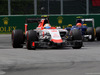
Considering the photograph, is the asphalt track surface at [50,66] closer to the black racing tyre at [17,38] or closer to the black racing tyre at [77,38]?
the black racing tyre at [77,38]

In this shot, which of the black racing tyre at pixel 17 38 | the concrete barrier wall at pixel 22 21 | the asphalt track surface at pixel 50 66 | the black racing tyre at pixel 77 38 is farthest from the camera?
the concrete barrier wall at pixel 22 21

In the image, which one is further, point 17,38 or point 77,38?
point 17,38

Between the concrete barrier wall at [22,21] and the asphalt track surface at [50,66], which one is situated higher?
the concrete barrier wall at [22,21]

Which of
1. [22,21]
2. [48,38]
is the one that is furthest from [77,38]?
[22,21]

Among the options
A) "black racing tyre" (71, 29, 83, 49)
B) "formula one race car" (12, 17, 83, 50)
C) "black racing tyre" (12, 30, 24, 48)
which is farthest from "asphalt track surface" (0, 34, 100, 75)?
"black racing tyre" (12, 30, 24, 48)

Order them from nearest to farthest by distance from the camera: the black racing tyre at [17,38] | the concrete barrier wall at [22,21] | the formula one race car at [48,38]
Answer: the formula one race car at [48,38]
the black racing tyre at [17,38]
the concrete barrier wall at [22,21]

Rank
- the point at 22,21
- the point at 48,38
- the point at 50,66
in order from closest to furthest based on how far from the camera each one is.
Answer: the point at 50,66 < the point at 48,38 < the point at 22,21

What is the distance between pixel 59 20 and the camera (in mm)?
27938

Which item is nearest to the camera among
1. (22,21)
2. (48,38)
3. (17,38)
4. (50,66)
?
(50,66)

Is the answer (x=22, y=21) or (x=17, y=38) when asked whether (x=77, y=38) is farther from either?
(x=22, y=21)

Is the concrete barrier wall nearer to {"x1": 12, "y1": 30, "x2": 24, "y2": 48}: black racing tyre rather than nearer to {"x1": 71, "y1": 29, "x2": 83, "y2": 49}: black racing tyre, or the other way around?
{"x1": 12, "y1": 30, "x2": 24, "y2": 48}: black racing tyre

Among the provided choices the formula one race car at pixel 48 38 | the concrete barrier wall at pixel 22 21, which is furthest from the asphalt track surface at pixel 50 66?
the concrete barrier wall at pixel 22 21

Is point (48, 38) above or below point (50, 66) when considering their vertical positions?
above

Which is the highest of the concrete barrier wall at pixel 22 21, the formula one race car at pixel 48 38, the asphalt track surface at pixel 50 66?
the concrete barrier wall at pixel 22 21
